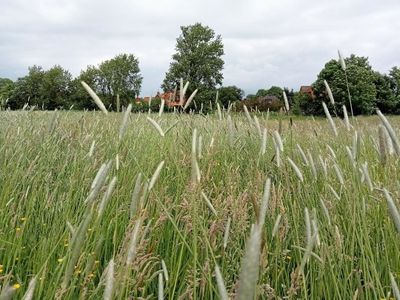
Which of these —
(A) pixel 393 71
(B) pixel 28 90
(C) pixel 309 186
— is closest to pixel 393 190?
(C) pixel 309 186

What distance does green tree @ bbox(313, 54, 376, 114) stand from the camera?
104 ft

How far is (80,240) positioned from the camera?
28.3 inches

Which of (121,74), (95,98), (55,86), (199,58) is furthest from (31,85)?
(95,98)

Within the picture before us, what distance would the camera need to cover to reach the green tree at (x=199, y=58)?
177 ft

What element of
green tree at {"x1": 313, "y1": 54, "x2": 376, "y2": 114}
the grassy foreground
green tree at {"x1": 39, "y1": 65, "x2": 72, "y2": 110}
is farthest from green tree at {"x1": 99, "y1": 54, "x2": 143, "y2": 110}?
the grassy foreground

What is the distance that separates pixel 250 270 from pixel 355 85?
32125 mm

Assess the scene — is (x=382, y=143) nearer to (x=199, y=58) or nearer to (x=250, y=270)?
(x=250, y=270)

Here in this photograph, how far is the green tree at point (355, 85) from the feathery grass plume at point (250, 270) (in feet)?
98.6

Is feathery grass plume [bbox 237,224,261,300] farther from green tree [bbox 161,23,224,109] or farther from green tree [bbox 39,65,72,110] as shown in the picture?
green tree [bbox 39,65,72,110]

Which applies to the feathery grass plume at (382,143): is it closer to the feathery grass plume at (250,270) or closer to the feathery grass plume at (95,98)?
the feathery grass plume at (95,98)

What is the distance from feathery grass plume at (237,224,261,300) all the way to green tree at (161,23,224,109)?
52835 mm

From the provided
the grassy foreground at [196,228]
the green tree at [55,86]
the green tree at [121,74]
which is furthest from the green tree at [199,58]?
the grassy foreground at [196,228]

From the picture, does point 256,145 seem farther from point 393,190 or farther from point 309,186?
point 393,190

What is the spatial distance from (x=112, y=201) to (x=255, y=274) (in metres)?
1.92
